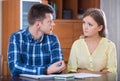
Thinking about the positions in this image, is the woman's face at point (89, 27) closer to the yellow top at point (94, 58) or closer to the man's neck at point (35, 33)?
the yellow top at point (94, 58)

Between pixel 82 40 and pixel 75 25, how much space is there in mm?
1980

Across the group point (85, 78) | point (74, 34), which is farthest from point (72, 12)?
point (85, 78)

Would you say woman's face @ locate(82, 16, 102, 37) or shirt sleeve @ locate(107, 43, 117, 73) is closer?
shirt sleeve @ locate(107, 43, 117, 73)

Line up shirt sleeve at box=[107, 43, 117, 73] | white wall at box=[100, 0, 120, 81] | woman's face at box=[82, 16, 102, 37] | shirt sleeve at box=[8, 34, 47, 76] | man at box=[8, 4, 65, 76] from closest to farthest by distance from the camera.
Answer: shirt sleeve at box=[8, 34, 47, 76] → man at box=[8, 4, 65, 76] → shirt sleeve at box=[107, 43, 117, 73] → woman's face at box=[82, 16, 102, 37] → white wall at box=[100, 0, 120, 81]

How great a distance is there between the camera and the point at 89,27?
2133mm

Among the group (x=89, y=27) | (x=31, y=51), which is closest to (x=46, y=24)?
(x=31, y=51)

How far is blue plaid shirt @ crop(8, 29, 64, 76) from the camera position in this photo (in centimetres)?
181

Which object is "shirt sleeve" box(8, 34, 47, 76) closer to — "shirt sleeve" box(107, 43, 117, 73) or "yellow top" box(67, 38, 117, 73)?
"yellow top" box(67, 38, 117, 73)

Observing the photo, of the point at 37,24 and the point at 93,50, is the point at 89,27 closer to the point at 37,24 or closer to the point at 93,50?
the point at 93,50

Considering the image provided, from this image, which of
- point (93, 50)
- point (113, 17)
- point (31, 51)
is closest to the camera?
point (31, 51)

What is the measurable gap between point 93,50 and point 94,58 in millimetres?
76

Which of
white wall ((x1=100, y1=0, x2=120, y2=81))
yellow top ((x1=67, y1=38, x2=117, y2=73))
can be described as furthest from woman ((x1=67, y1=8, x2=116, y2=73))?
white wall ((x1=100, y1=0, x2=120, y2=81))

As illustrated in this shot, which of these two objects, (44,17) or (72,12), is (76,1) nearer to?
(72,12)

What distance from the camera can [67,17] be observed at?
4.26 m
